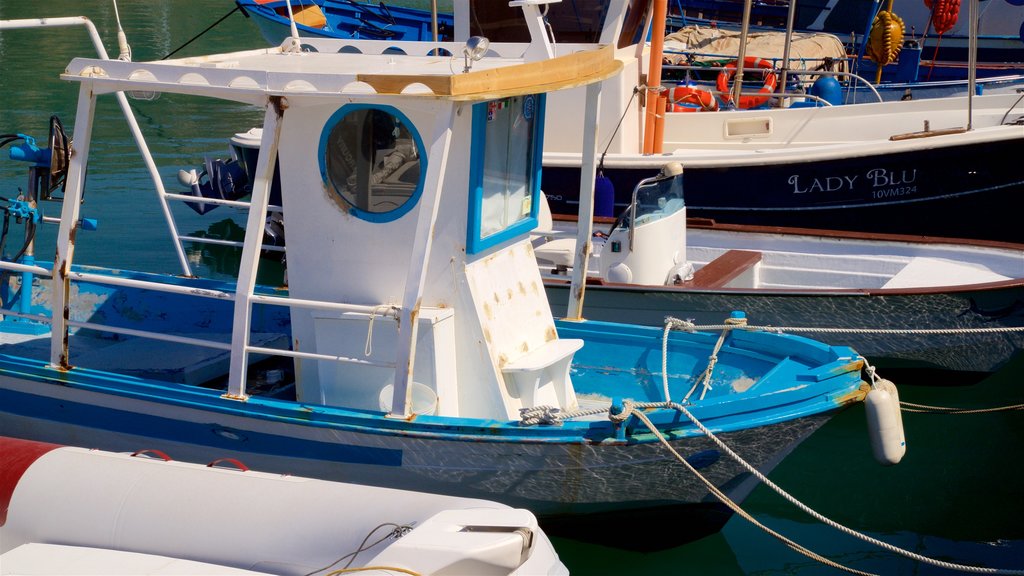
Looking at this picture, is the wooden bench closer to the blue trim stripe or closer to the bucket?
the bucket

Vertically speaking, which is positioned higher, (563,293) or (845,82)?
(845,82)

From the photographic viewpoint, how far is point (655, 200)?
7.59 metres

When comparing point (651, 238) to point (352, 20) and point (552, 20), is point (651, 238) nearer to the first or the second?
point (552, 20)

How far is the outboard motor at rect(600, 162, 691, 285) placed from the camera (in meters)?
7.55

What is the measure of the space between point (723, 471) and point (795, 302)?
2.46 meters

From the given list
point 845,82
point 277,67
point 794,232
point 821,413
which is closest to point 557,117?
point 794,232

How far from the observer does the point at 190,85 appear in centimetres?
480

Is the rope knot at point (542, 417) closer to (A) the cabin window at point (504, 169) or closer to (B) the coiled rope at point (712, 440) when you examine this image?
(B) the coiled rope at point (712, 440)

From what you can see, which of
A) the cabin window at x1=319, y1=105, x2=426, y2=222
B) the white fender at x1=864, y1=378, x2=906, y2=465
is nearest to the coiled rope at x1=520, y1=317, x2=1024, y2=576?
the white fender at x1=864, y1=378, x2=906, y2=465

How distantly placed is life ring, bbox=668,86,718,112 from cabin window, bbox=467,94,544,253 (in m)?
6.28

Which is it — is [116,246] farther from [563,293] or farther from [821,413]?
[821,413]

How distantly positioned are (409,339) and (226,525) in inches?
43.8

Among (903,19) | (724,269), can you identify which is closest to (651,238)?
(724,269)

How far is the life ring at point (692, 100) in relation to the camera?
11891 mm
